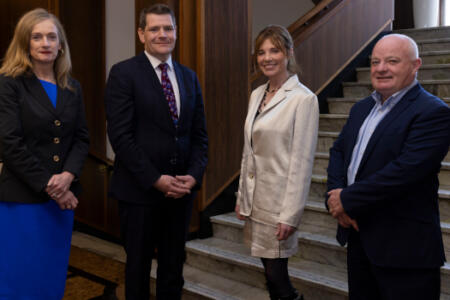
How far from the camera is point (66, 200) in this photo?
1774 mm

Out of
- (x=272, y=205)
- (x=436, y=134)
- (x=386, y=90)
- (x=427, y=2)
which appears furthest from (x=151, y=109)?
(x=427, y=2)

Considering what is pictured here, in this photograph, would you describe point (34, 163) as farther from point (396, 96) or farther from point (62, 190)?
point (396, 96)

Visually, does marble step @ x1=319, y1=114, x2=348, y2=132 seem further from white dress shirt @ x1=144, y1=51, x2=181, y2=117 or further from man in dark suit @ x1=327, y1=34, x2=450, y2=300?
man in dark suit @ x1=327, y1=34, x2=450, y2=300

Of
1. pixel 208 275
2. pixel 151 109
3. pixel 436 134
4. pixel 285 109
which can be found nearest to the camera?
pixel 436 134

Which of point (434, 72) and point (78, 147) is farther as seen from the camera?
point (434, 72)

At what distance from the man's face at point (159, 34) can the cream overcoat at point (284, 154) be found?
0.51 meters

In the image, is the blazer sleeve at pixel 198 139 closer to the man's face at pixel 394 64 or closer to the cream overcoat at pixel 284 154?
the cream overcoat at pixel 284 154

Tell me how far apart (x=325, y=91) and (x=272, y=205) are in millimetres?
2509

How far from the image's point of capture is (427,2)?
639cm

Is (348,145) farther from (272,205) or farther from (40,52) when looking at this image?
(40,52)

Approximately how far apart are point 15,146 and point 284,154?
104 cm

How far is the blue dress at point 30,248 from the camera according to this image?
1.72m

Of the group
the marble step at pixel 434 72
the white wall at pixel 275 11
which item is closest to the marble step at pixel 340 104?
the marble step at pixel 434 72

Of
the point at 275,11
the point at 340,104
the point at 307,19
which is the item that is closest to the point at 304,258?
the point at 340,104
